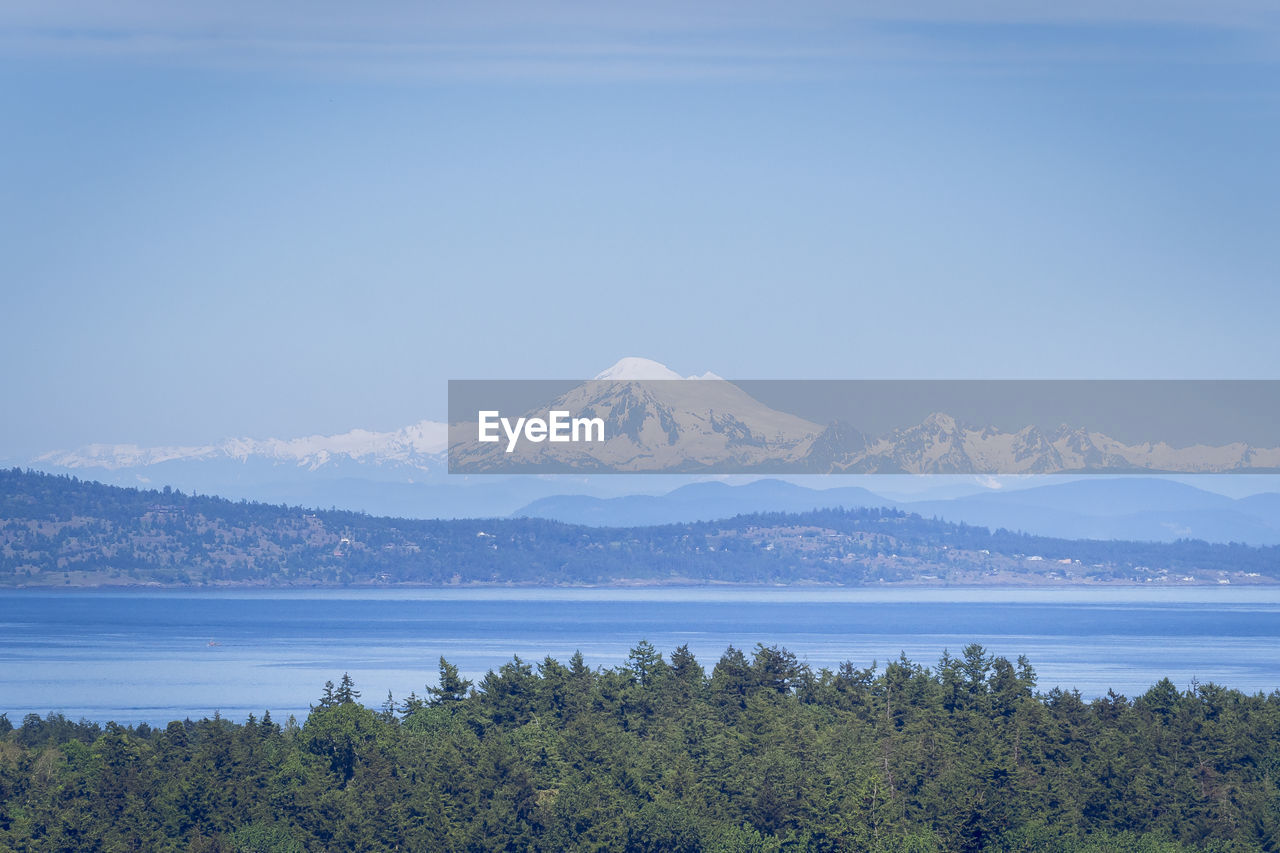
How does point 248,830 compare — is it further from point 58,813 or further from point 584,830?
point 584,830

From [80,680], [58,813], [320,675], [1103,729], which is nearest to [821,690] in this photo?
[1103,729]

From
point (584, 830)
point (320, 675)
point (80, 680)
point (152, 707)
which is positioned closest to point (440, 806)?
point (584, 830)

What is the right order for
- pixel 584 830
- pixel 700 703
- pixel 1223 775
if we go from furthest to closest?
pixel 700 703, pixel 1223 775, pixel 584 830

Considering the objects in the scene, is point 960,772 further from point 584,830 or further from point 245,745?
point 245,745

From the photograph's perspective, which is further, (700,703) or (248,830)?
(700,703)

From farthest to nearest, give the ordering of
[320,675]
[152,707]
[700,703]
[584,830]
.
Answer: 1. [320,675]
2. [152,707]
3. [700,703]
4. [584,830]

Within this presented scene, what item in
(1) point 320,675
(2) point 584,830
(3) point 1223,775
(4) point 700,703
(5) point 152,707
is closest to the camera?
(2) point 584,830
